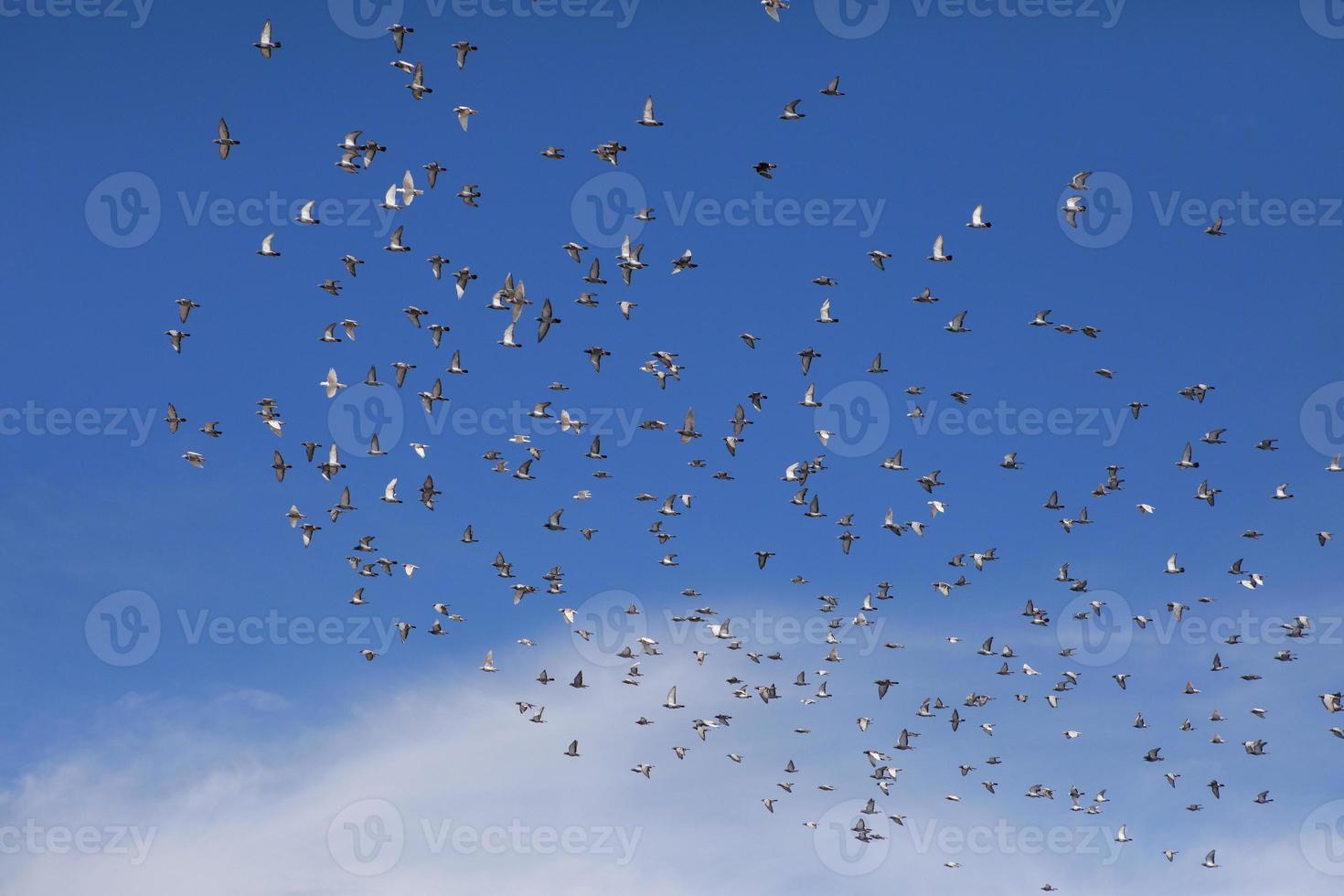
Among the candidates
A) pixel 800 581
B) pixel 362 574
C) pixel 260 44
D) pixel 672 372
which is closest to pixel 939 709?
pixel 800 581

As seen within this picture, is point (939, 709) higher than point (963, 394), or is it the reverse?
point (963, 394)

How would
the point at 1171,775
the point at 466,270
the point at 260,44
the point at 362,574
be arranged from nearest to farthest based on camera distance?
the point at 260,44, the point at 466,270, the point at 362,574, the point at 1171,775

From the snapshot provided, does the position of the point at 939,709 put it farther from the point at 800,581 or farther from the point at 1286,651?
the point at 1286,651

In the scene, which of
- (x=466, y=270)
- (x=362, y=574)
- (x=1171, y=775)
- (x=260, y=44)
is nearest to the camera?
(x=260, y=44)

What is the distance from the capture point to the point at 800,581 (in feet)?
408

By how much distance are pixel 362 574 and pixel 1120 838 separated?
67.0 m

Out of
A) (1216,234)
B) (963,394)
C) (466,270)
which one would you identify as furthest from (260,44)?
(1216,234)

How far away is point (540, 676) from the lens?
127125 mm

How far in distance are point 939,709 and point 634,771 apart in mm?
24878

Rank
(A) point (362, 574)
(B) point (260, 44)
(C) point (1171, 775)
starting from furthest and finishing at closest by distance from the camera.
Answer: (C) point (1171, 775) → (A) point (362, 574) → (B) point (260, 44)

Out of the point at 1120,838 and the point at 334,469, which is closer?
the point at 334,469

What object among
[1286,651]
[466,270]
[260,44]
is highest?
[260,44]

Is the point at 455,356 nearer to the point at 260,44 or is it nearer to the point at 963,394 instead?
the point at 260,44

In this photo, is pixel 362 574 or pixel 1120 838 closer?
pixel 362 574
